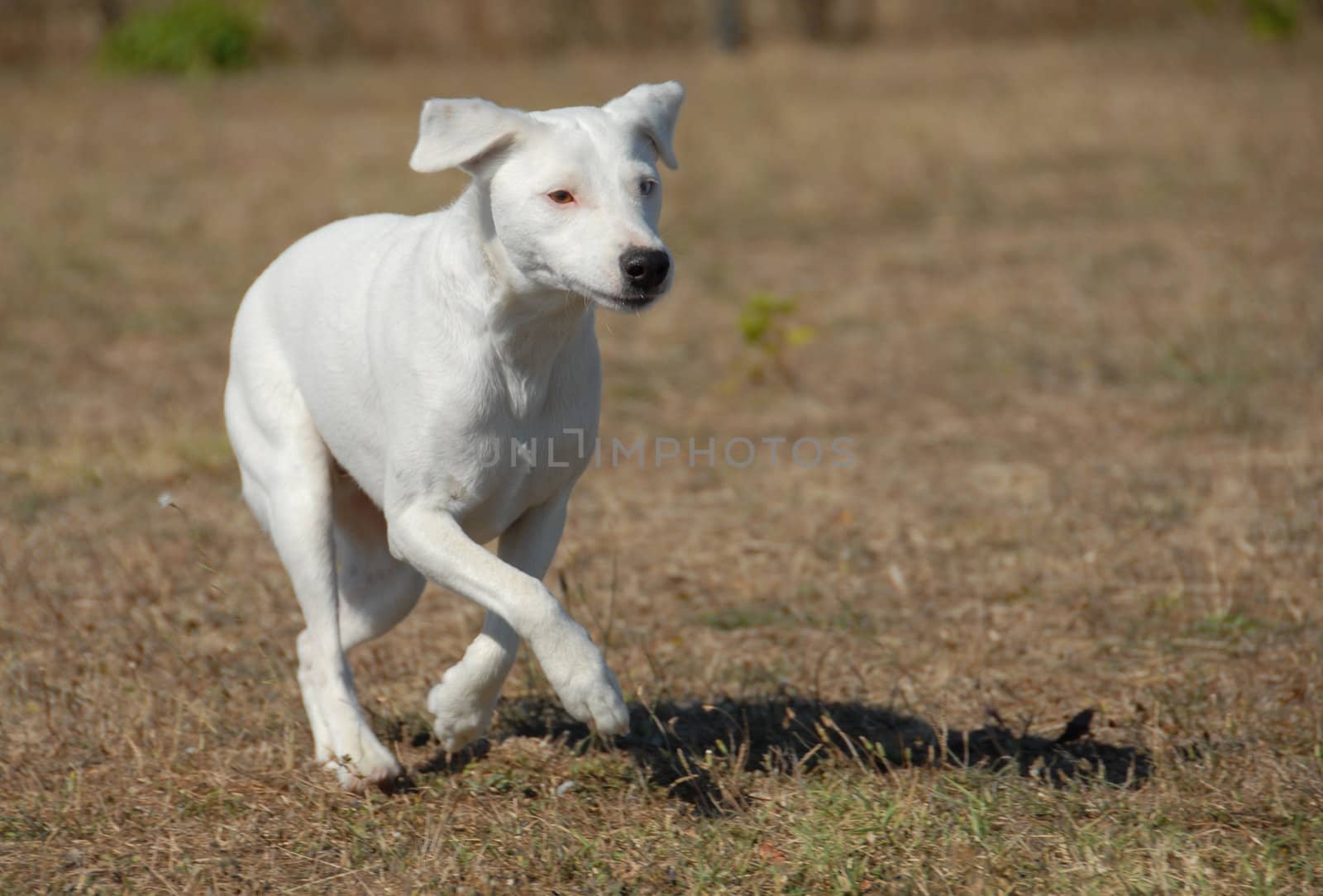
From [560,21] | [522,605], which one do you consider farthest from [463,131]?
[560,21]

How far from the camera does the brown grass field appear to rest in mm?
3652

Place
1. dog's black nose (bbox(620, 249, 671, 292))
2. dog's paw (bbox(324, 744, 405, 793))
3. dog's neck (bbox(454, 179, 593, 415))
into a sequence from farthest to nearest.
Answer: dog's paw (bbox(324, 744, 405, 793)) → dog's neck (bbox(454, 179, 593, 415)) → dog's black nose (bbox(620, 249, 671, 292))

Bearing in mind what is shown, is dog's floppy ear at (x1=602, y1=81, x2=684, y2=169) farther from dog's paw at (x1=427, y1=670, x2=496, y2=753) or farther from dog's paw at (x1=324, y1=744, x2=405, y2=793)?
dog's paw at (x1=324, y1=744, x2=405, y2=793)

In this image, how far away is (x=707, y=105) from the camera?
17.5 meters

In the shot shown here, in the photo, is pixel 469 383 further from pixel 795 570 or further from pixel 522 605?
pixel 795 570

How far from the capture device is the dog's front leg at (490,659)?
3.75 metres

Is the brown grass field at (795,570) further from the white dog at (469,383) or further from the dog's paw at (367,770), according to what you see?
the white dog at (469,383)

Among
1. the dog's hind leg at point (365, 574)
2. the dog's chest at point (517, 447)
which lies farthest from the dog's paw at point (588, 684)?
the dog's hind leg at point (365, 574)

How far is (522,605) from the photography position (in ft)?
11.5

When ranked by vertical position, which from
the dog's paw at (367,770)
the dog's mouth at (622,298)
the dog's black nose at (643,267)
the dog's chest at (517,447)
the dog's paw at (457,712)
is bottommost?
the dog's paw at (367,770)

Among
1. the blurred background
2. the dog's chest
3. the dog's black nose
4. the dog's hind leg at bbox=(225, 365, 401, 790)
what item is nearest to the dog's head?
the dog's black nose

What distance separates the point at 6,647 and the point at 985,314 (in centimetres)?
676

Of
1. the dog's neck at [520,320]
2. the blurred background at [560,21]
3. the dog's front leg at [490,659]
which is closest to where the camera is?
the dog's neck at [520,320]

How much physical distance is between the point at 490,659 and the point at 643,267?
1055 millimetres
